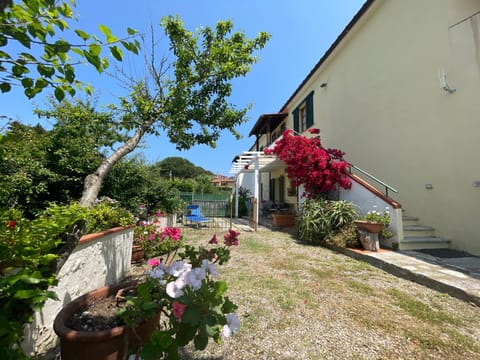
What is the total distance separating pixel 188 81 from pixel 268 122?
1122cm

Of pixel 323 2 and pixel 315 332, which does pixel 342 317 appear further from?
pixel 323 2

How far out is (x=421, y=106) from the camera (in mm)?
A: 5551

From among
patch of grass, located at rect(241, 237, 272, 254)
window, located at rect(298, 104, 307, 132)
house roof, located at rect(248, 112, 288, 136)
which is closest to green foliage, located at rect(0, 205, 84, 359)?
patch of grass, located at rect(241, 237, 272, 254)

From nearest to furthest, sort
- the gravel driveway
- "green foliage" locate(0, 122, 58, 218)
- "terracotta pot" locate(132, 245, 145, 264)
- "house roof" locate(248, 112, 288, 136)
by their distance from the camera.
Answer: the gravel driveway, "green foliage" locate(0, 122, 58, 218), "terracotta pot" locate(132, 245, 145, 264), "house roof" locate(248, 112, 288, 136)

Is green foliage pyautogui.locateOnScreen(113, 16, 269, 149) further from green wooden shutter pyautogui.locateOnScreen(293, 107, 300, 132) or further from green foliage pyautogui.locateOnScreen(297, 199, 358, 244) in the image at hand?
green wooden shutter pyautogui.locateOnScreen(293, 107, 300, 132)

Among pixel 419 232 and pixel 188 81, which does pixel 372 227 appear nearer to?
pixel 419 232

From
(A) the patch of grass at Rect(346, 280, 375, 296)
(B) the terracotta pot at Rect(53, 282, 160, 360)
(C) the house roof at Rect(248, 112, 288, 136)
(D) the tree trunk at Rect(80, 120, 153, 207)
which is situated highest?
(C) the house roof at Rect(248, 112, 288, 136)

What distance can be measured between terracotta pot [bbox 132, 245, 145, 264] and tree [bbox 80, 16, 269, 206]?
2244 mm

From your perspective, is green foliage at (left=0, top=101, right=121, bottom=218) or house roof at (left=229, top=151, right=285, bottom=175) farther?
house roof at (left=229, top=151, right=285, bottom=175)

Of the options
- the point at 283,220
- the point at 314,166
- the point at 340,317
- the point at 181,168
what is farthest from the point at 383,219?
the point at 181,168

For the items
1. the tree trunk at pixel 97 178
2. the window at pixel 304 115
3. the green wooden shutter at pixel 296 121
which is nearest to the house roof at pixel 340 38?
the window at pixel 304 115

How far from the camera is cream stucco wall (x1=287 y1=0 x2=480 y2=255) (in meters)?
4.59

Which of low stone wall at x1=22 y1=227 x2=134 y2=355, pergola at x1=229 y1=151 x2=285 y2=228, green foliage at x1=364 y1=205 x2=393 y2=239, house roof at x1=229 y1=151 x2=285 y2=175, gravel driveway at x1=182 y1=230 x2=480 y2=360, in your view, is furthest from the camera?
house roof at x1=229 y1=151 x2=285 y2=175

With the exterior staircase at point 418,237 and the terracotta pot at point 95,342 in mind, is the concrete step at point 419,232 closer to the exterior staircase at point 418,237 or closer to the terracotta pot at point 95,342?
the exterior staircase at point 418,237
